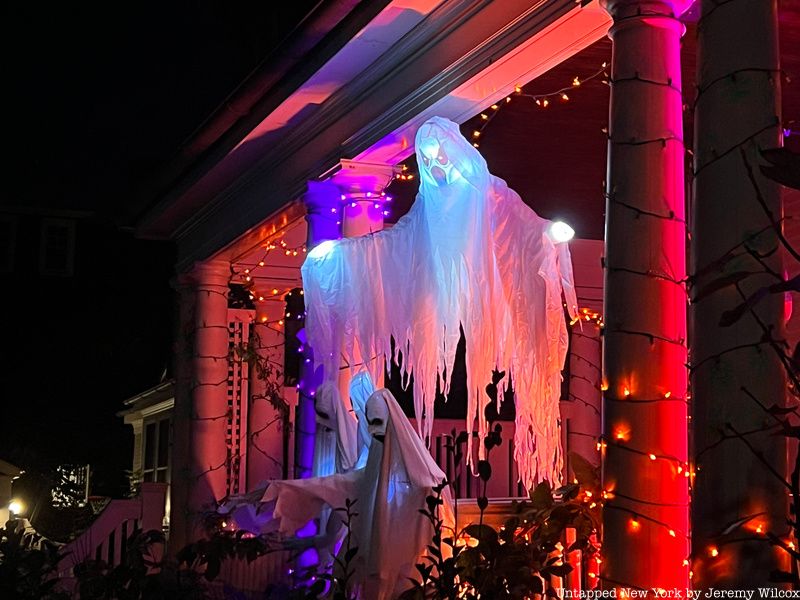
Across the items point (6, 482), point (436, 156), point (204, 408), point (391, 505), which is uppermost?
point (436, 156)

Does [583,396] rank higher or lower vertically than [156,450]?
higher

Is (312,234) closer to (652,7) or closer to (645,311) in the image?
(652,7)

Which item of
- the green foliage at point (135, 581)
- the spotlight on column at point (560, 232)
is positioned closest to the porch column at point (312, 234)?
the spotlight on column at point (560, 232)

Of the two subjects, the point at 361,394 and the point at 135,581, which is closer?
the point at 135,581

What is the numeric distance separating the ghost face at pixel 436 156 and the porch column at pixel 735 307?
249 cm

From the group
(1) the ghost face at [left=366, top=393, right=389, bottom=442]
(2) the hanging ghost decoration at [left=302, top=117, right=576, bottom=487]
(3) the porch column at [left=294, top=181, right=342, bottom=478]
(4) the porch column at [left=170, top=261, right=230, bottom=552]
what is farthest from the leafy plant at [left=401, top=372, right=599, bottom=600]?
(4) the porch column at [left=170, top=261, right=230, bottom=552]

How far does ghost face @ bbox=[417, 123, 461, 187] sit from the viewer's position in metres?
6.29

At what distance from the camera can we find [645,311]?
14.5 feet

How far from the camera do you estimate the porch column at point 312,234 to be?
838 cm

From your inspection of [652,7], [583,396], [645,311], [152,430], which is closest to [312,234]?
[652,7]

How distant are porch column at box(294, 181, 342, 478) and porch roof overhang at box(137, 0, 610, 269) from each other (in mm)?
152

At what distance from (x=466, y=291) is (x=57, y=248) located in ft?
50.7

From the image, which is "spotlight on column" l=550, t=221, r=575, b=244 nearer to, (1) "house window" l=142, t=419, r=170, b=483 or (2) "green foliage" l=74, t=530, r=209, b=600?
(2) "green foliage" l=74, t=530, r=209, b=600

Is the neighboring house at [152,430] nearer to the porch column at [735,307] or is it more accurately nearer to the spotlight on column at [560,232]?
the spotlight on column at [560,232]
